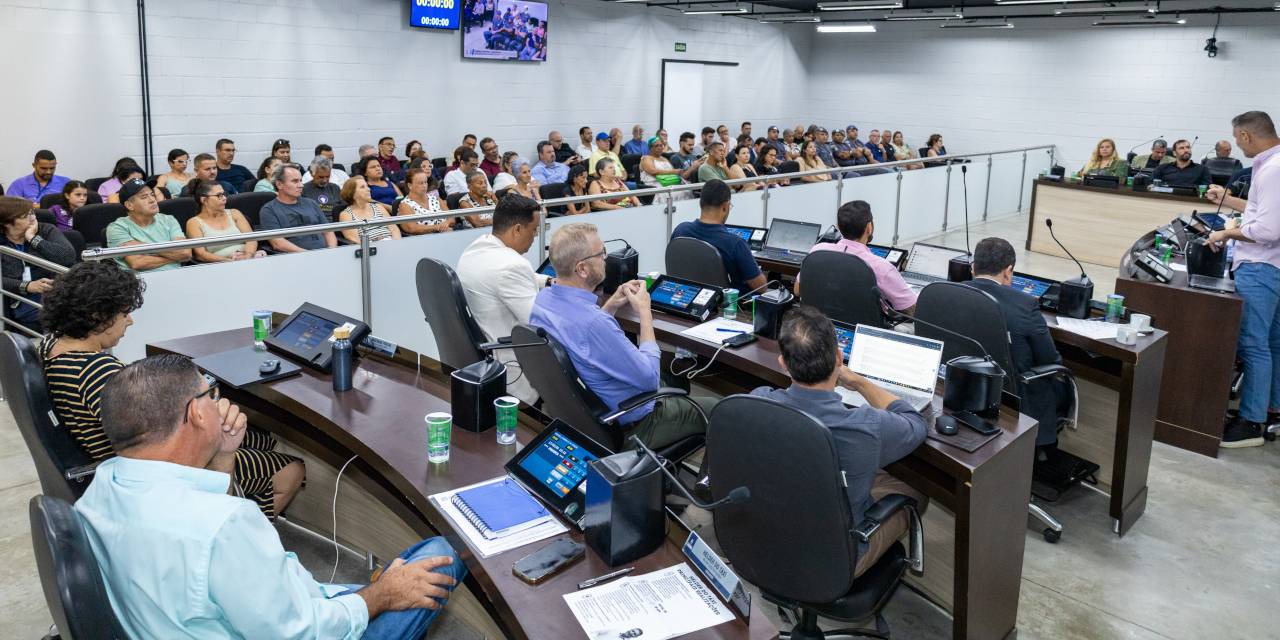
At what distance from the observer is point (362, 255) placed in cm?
429

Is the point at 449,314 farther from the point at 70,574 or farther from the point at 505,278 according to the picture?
the point at 70,574

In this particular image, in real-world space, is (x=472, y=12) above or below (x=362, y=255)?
above

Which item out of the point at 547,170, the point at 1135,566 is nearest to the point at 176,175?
the point at 547,170

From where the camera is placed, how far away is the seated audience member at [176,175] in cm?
717

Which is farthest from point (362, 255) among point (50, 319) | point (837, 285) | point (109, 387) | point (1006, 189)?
point (1006, 189)

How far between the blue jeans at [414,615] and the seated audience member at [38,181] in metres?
6.37

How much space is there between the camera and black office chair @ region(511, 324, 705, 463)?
2.64m

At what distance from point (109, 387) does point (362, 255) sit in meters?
2.68

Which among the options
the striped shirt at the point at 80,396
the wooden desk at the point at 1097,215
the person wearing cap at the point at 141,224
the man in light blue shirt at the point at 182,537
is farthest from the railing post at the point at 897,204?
the man in light blue shirt at the point at 182,537

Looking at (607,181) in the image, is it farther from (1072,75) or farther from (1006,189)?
(1072,75)

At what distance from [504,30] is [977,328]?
8.56 meters

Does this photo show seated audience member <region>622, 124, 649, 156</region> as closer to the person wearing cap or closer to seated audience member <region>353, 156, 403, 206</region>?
seated audience member <region>353, 156, 403, 206</region>

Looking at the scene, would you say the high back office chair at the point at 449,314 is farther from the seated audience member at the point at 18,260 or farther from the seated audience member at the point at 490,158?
the seated audience member at the point at 490,158

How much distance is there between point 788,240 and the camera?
559 cm
